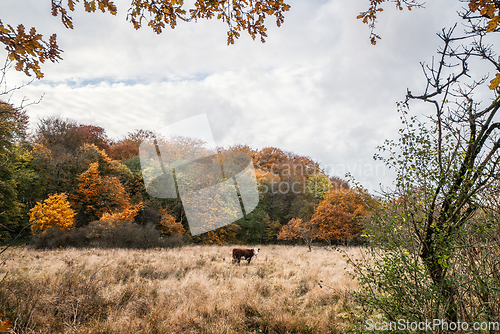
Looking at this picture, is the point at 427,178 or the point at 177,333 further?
the point at 177,333

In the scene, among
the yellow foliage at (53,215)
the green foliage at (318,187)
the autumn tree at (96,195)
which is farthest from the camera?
the green foliage at (318,187)

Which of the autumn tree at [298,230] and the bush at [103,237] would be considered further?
the autumn tree at [298,230]

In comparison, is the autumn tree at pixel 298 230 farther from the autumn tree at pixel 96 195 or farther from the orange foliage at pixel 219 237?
the autumn tree at pixel 96 195

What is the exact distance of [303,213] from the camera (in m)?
28.8

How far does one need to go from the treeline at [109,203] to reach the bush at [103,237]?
6 cm

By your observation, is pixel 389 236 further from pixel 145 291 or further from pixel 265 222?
pixel 265 222

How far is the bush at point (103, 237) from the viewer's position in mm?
14852

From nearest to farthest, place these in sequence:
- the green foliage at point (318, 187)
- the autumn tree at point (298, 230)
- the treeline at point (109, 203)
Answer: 1. the treeline at point (109, 203)
2. the autumn tree at point (298, 230)
3. the green foliage at point (318, 187)

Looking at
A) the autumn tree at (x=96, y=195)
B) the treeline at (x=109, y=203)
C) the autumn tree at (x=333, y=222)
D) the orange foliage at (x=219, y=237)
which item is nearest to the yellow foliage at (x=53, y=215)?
the treeline at (x=109, y=203)

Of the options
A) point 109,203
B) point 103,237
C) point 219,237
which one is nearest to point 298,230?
point 219,237

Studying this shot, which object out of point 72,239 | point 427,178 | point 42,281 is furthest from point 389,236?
point 72,239

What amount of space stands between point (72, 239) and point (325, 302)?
55.7 feet

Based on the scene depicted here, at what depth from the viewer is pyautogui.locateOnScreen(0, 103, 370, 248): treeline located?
1619cm

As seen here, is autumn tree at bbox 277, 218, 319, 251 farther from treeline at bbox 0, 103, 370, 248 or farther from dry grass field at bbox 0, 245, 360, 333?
dry grass field at bbox 0, 245, 360, 333
